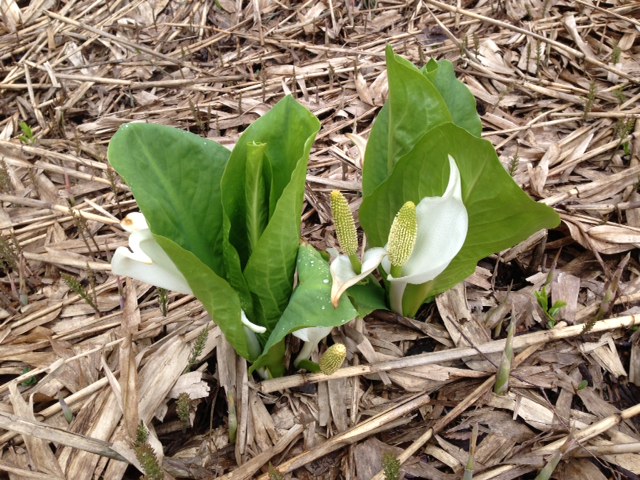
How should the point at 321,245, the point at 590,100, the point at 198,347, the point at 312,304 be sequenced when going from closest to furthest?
the point at 312,304
the point at 198,347
the point at 321,245
the point at 590,100

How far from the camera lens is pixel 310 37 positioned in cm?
279

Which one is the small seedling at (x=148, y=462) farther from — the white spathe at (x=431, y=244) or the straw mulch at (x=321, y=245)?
the white spathe at (x=431, y=244)

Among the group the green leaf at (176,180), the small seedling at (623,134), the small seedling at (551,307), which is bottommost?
the small seedling at (551,307)

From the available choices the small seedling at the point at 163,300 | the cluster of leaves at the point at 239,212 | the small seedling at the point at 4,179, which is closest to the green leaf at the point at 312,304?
the cluster of leaves at the point at 239,212

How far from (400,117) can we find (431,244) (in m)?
0.30

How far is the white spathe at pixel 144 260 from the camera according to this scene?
121 centimetres

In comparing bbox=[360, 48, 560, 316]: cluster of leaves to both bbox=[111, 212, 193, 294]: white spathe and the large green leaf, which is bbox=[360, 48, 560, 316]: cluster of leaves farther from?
bbox=[111, 212, 193, 294]: white spathe

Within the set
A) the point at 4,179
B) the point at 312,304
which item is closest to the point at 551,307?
the point at 312,304

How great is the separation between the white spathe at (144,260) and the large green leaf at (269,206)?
120mm

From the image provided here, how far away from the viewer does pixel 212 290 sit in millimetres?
1184

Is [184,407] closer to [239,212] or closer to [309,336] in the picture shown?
[309,336]

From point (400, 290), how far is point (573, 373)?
20.7 inches

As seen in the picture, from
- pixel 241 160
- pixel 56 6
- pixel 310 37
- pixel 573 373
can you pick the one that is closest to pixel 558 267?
pixel 573 373

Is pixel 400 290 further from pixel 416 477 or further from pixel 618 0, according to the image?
pixel 618 0
